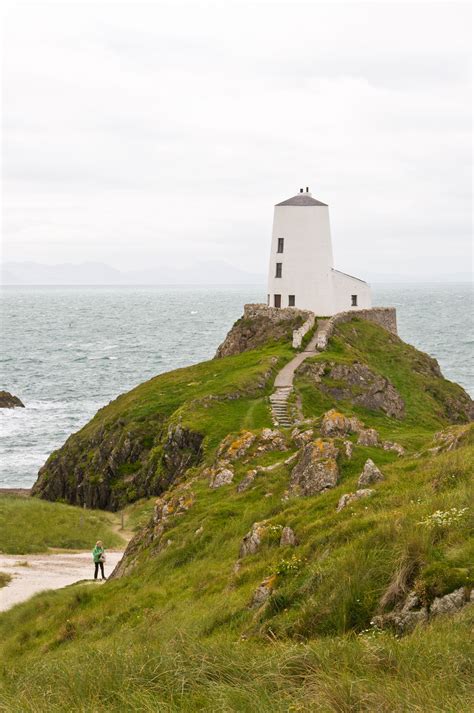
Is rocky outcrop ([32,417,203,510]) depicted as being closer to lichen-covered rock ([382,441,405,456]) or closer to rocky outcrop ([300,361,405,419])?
rocky outcrop ([300,361,405,419])

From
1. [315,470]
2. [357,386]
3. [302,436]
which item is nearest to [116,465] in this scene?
[357,386]

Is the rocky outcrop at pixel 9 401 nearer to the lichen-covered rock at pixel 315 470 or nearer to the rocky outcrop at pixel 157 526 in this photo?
the rocky outcrop at pixel 157 526

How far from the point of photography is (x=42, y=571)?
111 feet

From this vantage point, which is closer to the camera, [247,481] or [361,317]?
[247,481]

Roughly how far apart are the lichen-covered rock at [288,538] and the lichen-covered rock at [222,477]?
987 cm

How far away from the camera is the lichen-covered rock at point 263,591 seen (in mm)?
Answer: 16141

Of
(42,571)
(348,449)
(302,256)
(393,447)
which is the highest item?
(302,256)

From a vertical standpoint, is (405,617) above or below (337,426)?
below

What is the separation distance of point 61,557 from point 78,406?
47844 millimetres

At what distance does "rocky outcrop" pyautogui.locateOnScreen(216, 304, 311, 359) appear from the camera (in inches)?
2283

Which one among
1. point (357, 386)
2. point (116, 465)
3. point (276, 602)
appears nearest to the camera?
point (276, 602)

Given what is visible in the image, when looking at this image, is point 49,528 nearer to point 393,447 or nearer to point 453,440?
point 393,447

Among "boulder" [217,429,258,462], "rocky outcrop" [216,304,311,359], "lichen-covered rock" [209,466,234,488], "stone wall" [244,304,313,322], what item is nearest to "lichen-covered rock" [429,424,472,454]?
"lichen-covered rock" [209,466,234,488]

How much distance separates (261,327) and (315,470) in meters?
35.6
